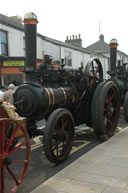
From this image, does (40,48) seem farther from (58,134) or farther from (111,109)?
(58,134)

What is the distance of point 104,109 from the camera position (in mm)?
5770

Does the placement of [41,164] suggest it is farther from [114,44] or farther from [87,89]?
[114,44]

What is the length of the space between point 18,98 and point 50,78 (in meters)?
0.82

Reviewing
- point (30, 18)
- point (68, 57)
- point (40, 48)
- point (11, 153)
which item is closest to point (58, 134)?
point (11, 153)

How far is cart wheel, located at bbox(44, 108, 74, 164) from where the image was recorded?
Answer: 3.80 m

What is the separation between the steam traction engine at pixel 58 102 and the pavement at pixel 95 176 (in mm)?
444

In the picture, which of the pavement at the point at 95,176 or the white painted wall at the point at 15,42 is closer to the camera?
the pavement at the point at 95,176

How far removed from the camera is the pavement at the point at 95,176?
306 centimetres

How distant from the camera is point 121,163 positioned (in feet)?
12.9

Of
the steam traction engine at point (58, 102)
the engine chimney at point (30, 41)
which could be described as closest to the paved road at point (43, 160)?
the steam traction engine at point (58, 102)

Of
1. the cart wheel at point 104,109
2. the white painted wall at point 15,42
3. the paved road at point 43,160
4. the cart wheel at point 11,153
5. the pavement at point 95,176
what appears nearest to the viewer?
the cart wheel at point 11,153

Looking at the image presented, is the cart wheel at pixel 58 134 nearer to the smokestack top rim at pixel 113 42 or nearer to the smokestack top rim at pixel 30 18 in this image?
the smokestack top rim at pixel 30 18

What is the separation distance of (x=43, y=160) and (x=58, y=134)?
27.8 inches

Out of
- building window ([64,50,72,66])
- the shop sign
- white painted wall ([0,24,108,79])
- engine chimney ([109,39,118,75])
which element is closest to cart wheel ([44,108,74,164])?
engine chimney ([109,39,118,75])
